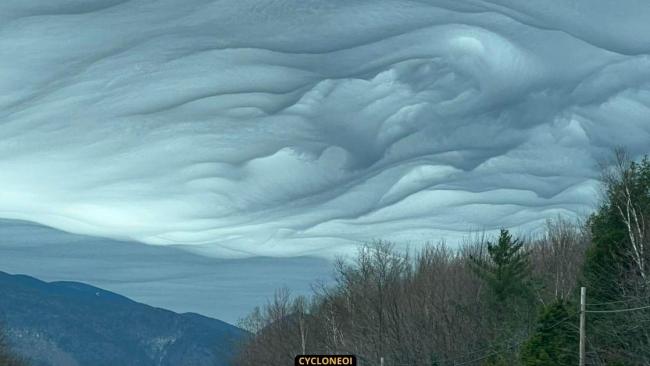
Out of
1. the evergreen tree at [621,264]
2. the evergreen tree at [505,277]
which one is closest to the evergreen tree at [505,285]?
the evergreen tree at [505,277]

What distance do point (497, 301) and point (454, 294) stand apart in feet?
29.5

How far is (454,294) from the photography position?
366ft

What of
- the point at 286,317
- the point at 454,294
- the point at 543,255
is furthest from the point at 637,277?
the point at 286,317

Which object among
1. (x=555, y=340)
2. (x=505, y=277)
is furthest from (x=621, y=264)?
(x=505, y=277)

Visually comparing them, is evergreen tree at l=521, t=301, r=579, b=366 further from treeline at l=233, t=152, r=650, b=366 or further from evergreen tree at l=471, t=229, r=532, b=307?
evergreen tree at l=471, t=229, r=532, b=307

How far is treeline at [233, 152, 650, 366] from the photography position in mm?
65562

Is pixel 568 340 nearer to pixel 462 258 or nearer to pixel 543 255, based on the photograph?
pixel 543 255

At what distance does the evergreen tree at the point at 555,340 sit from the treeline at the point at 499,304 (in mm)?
58

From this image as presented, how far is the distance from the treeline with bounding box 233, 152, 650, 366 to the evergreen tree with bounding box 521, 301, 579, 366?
0.06 metres

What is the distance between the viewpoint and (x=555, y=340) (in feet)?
210

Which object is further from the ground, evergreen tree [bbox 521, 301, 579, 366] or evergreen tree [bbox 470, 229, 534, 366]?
evergreen tree [bbox 470, 229, 534, 366]

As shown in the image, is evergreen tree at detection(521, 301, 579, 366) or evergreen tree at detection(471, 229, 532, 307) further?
evergreen tree at detection(471, 229, 532, 307)

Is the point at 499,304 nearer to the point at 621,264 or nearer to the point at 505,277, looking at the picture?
the point at 505,277

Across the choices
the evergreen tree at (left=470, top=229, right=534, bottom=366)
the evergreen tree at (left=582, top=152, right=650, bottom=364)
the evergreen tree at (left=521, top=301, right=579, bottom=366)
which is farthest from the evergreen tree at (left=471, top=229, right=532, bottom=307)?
the evergreen tree at (left=521, top=301, right=579, bottom=366)
